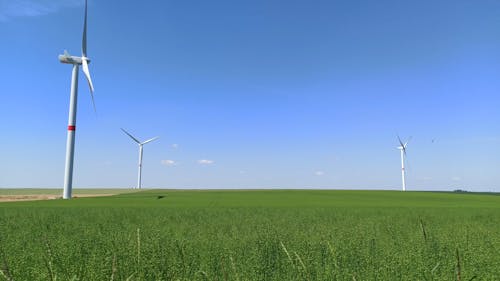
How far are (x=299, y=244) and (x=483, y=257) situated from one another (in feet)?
15.5

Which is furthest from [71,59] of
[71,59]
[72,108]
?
[72,108]

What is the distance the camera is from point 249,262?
797 centimetres

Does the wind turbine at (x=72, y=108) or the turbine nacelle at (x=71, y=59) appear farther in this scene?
the turbine nacelle at (x=71, y=59)

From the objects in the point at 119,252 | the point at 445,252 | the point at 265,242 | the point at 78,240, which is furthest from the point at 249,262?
the point at 78,240

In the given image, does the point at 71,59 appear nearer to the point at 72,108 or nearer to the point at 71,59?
the point at 71,59

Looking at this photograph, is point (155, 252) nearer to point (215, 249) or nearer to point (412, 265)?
point (215, 249)

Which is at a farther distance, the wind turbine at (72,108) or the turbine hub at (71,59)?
the turbine hub at (71,59)

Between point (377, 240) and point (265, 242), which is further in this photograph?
point (377, 240)

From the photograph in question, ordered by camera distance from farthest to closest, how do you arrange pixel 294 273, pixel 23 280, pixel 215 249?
pixel 215 249 → pixel 294 273 → pixel 23 280

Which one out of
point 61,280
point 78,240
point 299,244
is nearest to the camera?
point 61,280

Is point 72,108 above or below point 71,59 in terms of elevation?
below

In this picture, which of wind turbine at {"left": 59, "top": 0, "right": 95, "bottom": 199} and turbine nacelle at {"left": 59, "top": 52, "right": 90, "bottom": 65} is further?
turbine nacelle at {"left": 59, "top": 52, "right": 90, "bottom": 65}

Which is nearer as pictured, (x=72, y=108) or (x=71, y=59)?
(x=72, y=108)

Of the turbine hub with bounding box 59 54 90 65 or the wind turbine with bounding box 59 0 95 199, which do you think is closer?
the wind turbine with bounding box 59 0 95 199
